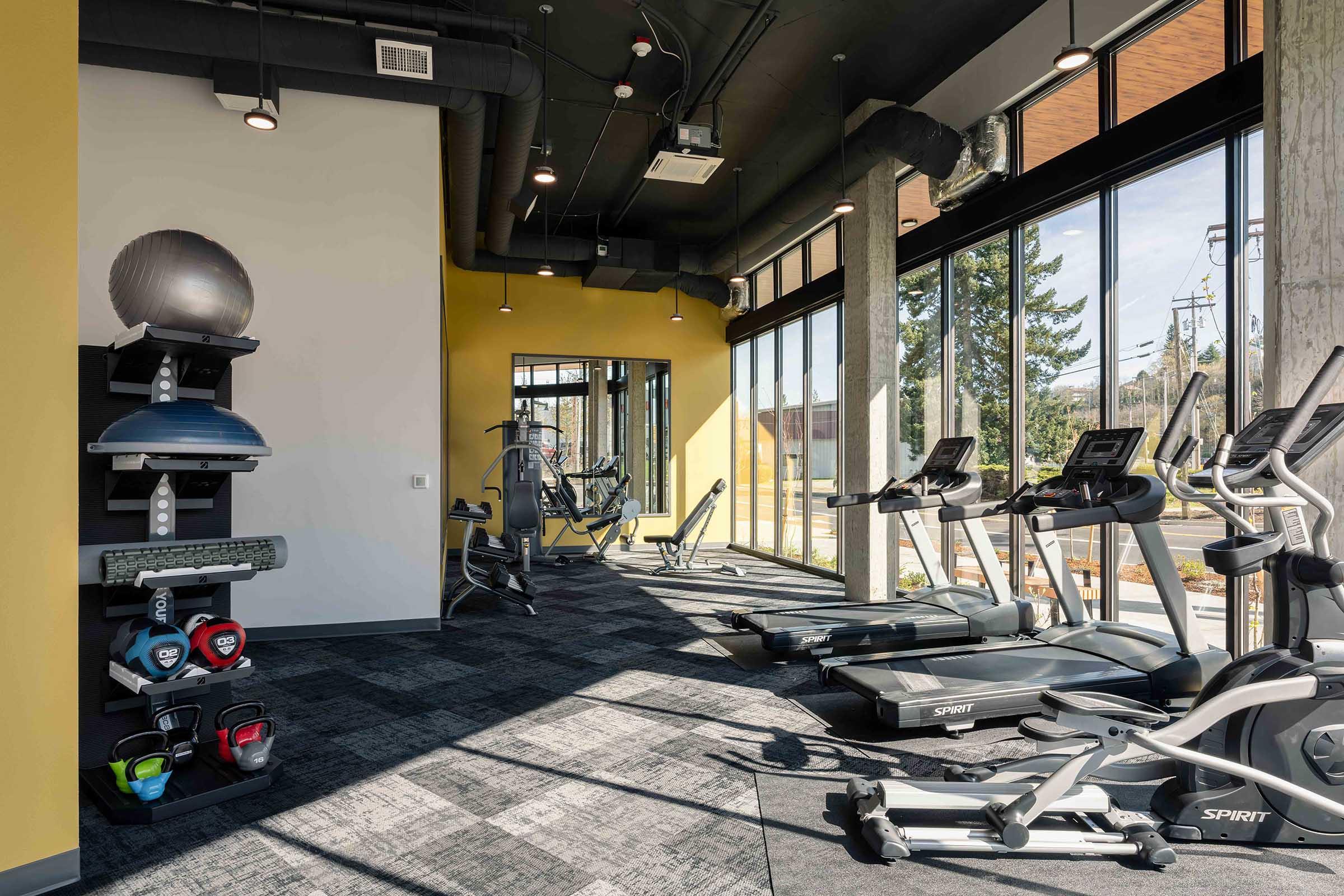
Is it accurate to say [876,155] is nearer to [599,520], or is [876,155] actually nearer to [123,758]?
[599,520]

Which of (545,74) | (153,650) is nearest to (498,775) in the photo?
(153,650)

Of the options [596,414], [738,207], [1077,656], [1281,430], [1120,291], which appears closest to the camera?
[1281,430]

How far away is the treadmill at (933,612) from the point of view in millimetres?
4750

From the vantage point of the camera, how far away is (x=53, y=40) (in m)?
2.34

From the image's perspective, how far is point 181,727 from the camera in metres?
3.26

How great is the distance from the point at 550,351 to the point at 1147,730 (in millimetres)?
9167

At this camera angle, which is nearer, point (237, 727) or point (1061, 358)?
point (237, 727)

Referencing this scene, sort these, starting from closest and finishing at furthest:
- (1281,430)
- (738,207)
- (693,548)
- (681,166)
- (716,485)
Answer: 1. (1281,430)
2. (681,166)
3. (716,485)
4. (738,207)
5. (693,548)

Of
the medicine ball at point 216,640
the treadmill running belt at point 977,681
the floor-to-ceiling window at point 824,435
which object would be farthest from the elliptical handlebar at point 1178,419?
the floor-to-ceiling window at point 824,435

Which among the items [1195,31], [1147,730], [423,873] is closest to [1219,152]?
[1195,31]

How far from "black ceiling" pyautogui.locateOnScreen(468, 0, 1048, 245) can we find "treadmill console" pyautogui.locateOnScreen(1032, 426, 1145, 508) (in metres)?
3.32

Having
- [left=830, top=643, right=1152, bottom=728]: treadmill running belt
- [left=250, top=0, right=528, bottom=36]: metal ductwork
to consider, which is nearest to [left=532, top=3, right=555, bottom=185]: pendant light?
[left=250, top=0, right=528, bottom=36]: metal ductwork

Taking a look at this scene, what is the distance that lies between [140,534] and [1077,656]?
14.9 ft

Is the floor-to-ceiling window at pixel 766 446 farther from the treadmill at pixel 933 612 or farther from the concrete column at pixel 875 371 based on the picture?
the treadmill at pixel 933 612
